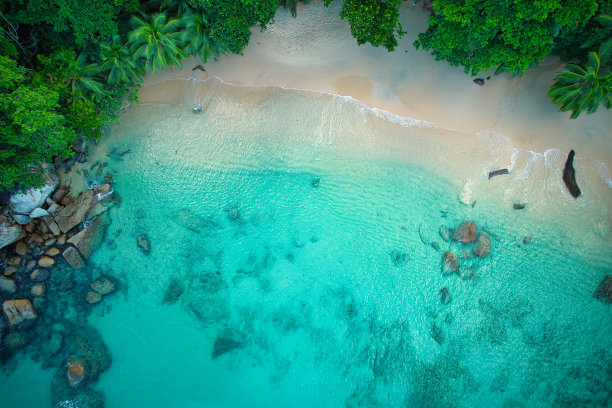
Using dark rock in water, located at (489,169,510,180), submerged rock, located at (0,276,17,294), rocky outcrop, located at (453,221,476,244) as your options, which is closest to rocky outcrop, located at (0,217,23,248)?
submerged rock, located at (0,276,17,294)

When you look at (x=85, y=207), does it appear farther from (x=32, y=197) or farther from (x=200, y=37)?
(x=200, y=37)

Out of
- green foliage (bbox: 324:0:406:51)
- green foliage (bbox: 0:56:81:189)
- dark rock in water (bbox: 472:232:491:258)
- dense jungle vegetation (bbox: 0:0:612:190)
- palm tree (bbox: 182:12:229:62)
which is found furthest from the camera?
dark rock in water (bbox: 472:232:491:258)

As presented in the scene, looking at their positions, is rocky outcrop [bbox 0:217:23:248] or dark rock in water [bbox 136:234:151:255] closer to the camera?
rocky outcrop [bbox 0:217:23:248]

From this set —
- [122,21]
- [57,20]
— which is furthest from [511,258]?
[57,20]

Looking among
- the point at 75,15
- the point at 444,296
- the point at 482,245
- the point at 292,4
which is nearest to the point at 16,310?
the point at 75,15

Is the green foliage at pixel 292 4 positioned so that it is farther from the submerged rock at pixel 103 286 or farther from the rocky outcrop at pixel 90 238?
the submerged rock at pixel 103 286

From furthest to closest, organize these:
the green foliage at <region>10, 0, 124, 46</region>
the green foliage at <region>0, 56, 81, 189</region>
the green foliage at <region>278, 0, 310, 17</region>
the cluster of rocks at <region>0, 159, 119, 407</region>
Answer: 1. the cluster of rocks at <region>0, 159, 119, 407</region>
2. the green foliage at <region>278, 0, 310, 17</region>
3. the green foliage at <region>10, 0, 124, 46</region>
4. the green foliage at <region>0, 56, 81, 189</region>

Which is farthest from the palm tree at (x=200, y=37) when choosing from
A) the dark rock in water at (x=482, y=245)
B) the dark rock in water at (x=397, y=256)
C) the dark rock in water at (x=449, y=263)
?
the dark rock in water at (x=482, y=245)

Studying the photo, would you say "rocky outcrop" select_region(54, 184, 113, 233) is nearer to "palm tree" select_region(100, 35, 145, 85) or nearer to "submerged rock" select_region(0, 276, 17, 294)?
"submerged rock" select_region(0, 276, 17, 294)

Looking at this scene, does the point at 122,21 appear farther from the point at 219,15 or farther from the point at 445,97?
the point at 445,97
